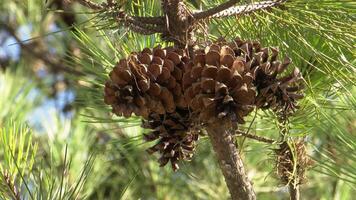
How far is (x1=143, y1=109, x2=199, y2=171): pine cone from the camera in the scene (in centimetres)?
80

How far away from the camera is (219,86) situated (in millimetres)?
734

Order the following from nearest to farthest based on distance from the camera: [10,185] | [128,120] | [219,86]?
[219,86], [10,185], [128,120]

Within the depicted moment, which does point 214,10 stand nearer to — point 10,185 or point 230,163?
point 230,163

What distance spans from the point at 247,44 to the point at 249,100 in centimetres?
7

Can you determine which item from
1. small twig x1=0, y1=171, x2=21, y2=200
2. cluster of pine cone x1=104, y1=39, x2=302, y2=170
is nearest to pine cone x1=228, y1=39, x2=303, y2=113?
cluster of pine cone x1=104, y1=39, x2=302, y2=170

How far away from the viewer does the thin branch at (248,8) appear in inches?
31.5

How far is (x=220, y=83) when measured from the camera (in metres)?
0.74

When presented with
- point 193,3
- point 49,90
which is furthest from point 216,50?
point 49,90

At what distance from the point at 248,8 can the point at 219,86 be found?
0.12 m

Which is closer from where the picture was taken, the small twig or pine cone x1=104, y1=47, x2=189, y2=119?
pine cone x1=104, y1=47, x2=189, y2=119

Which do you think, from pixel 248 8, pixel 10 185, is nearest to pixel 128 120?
pixel 10 185

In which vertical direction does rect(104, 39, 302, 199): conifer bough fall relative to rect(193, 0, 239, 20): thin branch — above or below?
below

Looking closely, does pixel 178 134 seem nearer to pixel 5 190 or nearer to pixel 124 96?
pixel 124 96

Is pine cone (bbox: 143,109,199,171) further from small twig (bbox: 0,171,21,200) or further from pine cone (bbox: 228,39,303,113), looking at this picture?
small twig (bbox: 0,171,21,200)
